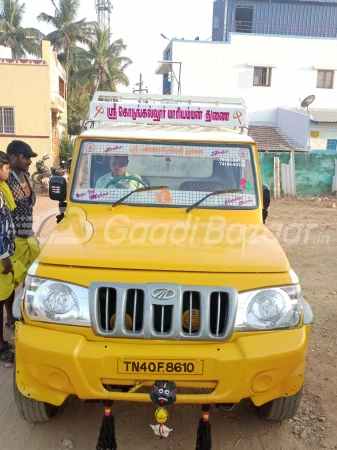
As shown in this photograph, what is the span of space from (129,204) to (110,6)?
47951 mm

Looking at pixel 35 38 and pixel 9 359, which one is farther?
pixel 35 38

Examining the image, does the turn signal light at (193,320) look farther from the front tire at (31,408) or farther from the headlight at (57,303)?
the front tire at (31,408)

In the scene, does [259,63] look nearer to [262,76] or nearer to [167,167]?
[262,76]

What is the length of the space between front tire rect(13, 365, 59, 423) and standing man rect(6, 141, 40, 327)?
1.75 meters

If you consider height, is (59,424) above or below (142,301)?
below

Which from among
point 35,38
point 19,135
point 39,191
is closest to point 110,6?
point 35,38

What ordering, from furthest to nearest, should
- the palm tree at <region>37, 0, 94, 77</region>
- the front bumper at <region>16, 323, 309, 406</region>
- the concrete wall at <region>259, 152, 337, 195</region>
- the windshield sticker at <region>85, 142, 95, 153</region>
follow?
1. the palm tree at <region>37, 0, 94, 77</region>
2. the concrete wall at <region>259, 152, 337, 195</region>
3. the windshield sticker at <region>85, 142, 95, 153</region>
4. the front bumper at <region>16, 323, 309, 406</region>

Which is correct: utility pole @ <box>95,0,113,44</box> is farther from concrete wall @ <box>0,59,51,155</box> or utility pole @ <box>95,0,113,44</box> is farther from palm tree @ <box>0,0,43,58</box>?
concrete wall @ <box>0,59,51,155</box>

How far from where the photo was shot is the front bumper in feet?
8.28

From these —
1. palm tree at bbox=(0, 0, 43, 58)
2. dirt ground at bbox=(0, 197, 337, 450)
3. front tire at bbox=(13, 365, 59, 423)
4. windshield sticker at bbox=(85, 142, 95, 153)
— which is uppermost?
palm tree at bbox=(0, 0, 43, 58)

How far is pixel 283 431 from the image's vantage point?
3.20m

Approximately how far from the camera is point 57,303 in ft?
8.73

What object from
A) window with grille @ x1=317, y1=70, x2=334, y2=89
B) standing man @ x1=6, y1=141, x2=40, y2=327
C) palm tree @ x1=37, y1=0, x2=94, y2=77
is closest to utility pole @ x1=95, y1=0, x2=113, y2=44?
palm tree @ x1=37, y1=0, x2=94, y2=77

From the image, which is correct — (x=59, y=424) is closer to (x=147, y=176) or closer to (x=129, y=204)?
(x=129, y=204)
